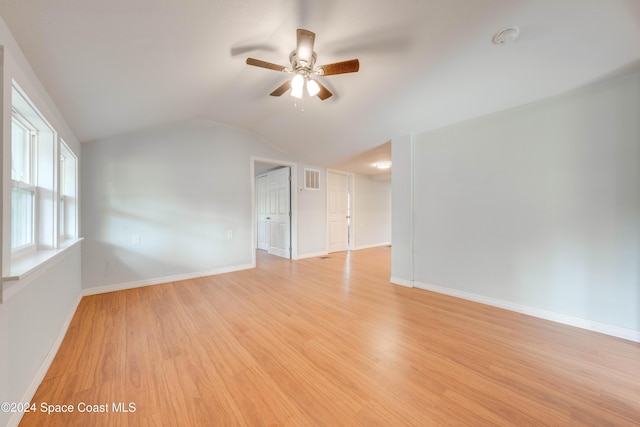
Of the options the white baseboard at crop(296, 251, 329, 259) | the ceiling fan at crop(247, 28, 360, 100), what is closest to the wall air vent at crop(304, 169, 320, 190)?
the white baseboard at crop(296, 251, 329, 259)

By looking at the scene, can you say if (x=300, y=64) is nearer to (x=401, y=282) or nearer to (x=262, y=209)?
(x=401, y=282)

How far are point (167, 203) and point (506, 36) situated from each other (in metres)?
4.44

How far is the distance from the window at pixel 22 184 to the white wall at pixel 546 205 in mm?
4050

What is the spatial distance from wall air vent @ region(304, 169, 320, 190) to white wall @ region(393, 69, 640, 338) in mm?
2777

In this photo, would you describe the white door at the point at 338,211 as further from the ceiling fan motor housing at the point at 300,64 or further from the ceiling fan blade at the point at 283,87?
the ceiling fan motor housing at the point at 300,64

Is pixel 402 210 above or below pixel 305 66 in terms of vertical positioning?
below

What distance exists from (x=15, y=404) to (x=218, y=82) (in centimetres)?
281

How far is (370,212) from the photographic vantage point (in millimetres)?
7008

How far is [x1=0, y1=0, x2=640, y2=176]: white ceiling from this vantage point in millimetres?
1407

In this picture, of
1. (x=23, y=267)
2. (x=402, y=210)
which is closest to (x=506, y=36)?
(x=402, y=210)

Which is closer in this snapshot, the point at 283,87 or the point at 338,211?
the point at 283,87

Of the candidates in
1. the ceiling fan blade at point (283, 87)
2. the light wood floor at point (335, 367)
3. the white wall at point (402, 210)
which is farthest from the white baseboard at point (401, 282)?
the ceiling fan blade at point (283, 87)

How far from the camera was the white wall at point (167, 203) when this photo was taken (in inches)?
125

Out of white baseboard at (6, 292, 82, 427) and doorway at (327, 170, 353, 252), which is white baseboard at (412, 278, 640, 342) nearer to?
doorway at (327, 170, 353, 252)
